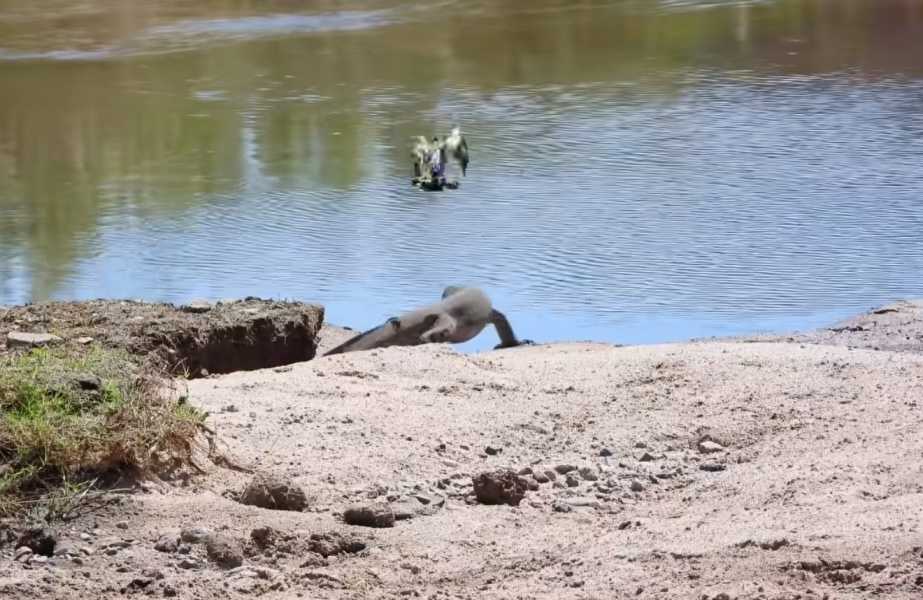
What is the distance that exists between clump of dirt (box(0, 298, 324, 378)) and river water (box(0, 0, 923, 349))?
114cm

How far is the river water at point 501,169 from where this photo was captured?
316 inches

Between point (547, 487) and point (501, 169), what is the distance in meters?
5.70

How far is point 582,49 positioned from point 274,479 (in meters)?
10.5

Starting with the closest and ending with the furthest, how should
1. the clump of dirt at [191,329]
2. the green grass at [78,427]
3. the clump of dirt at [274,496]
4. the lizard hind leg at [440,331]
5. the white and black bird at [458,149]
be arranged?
the green grass at [78,427] < the clump of dirt at [274,496] < the clump of dirt at [191,329] < the lizard hind leg at [440,331] < the white and black bird at [458,149]

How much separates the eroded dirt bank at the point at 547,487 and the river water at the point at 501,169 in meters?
1.89

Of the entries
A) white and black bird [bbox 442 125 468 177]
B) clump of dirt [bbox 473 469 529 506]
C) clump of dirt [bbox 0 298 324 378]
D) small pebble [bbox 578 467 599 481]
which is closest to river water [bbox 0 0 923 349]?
white and black bird [bbox 442 125 468 177]

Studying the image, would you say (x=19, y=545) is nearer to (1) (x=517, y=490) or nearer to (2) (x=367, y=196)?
(1) (x=517, y=490)

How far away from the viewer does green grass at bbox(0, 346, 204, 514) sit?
4.02 metres

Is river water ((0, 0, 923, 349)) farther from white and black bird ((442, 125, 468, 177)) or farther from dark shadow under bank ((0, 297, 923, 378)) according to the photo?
dark shadow under bank ((0, 297, 923, 378))

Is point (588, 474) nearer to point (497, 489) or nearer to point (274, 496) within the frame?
point (497, 489)

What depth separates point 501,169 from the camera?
995 cm

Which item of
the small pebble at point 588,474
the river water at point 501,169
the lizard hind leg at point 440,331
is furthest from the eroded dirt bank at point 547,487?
the river water at point 501,169

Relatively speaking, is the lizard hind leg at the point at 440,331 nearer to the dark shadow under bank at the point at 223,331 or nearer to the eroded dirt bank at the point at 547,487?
the dark shadow under bank at the point at 223,331

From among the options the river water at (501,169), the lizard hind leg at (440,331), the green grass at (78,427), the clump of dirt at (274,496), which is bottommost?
the lizard hind leg at (440,331)
